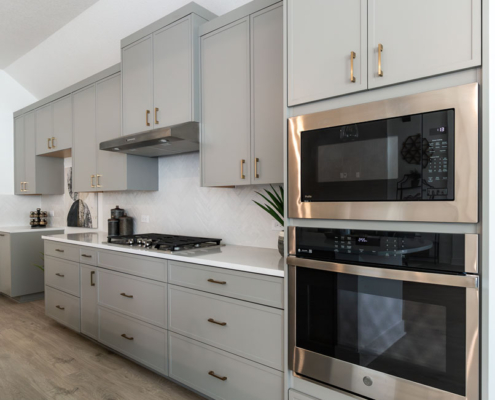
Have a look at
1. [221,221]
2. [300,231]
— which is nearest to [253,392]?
[300,231]

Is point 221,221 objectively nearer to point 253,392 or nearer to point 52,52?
point 253,392

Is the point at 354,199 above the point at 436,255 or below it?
above

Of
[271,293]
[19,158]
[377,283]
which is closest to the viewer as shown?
[377,283]

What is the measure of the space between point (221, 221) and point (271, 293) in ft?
4.00

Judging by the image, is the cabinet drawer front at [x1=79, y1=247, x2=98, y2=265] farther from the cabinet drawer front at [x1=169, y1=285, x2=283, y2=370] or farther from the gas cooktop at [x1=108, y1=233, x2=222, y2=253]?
the cabinet drawer front at [x1=169, y1=285, x2=283, y2=370]

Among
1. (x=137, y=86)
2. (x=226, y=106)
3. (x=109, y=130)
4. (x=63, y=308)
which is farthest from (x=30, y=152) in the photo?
(x=226, y=106)

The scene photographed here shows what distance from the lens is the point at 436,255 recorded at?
1.25m

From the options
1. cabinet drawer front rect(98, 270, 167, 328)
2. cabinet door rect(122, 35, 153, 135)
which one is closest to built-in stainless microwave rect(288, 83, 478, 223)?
cabinet drawer front rect(98, 270, 167, 328)

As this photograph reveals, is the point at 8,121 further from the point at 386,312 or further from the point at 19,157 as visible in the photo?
the point at 386,312

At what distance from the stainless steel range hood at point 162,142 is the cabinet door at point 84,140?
2.38ft

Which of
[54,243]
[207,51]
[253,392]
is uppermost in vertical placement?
[207,51]

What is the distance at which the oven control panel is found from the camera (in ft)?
4.01

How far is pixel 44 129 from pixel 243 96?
3.38m

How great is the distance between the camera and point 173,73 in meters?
2.61
